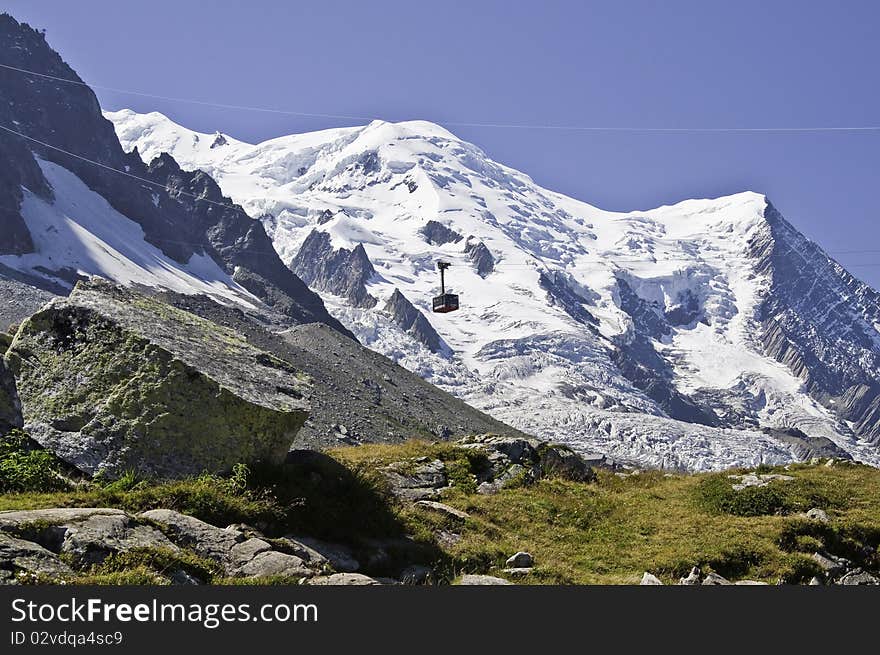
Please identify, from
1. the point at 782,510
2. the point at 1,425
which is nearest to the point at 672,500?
the point at 782,510

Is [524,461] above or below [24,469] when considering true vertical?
above

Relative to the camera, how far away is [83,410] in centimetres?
1614

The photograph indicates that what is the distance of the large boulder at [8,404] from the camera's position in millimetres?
15328

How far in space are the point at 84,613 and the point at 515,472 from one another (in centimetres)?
1658

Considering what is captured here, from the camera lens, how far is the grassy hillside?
1485 cm

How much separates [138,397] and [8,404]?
85.8 inches

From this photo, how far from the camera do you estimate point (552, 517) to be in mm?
20547

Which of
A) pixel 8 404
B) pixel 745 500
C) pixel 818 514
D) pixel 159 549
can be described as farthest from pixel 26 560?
pixel 818 514

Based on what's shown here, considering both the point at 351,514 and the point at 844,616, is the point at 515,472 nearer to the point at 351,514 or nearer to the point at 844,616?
the point at 351,514

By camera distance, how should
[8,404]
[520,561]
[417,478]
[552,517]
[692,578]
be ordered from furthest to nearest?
[417,478] → [552,517] → [520,561] → [692,578] → [8,404]

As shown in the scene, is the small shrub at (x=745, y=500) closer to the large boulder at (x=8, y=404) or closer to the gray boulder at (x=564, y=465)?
the gray boulder at (x=564, y=465)

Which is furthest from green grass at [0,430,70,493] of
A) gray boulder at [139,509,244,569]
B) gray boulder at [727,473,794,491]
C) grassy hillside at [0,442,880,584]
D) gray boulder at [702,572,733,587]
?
gray boulder at [727,473,794,491]

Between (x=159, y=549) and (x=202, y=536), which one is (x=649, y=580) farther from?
(x=159, y=549)

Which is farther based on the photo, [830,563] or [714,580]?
[830,563]
